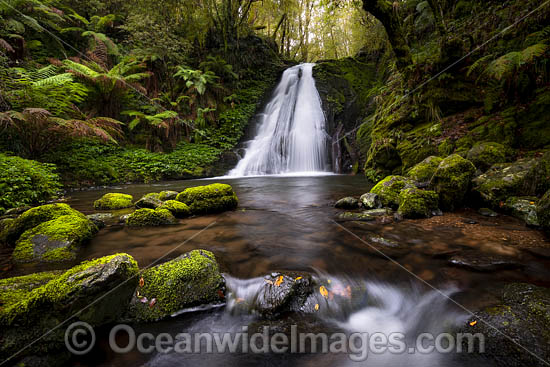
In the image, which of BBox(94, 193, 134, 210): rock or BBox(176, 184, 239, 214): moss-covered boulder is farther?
BBox(94, 193, 134, 210): rock

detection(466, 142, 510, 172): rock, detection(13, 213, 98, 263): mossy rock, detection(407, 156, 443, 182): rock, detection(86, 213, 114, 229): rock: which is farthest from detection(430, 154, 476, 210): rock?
detection(86, 213, 114, 229): rock

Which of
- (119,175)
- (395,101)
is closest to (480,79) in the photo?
(395,101)

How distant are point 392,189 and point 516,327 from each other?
2.99m

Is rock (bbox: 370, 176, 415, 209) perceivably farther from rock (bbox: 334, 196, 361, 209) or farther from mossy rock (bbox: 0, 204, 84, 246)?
mossy rock (bbox: 0, 204, 84, 246)

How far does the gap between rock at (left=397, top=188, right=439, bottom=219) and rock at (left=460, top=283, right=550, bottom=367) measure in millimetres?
1804

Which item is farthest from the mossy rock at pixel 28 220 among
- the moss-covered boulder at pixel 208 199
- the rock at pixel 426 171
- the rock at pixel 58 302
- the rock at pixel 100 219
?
the rock at pixel 426 171

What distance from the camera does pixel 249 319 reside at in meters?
1.63

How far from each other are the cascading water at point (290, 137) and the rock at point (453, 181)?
299 inches

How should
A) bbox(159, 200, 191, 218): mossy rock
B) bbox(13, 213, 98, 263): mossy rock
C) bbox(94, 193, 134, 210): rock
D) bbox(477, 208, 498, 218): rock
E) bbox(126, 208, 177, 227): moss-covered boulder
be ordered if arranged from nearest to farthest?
1. bbox(13, 213, 98, 263): mossy rock
2. bbox(477, 208, 498, 218): rock
3. bbox(126, 208, 177, 227): moss-covered boulder
4. bbox(159, 200, 191, 218): mossy rock
5. bbox(94, 193, 134, 210): rock

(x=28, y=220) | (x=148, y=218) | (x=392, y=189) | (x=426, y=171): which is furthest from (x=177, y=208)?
(x=426, y=171)

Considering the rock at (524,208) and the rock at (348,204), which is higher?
the rock at (524,208)

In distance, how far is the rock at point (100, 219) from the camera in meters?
3.28

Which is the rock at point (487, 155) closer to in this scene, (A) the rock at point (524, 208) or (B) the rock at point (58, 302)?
(A) the rock at point (524, 208)

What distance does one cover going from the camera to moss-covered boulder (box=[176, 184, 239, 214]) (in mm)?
4090
